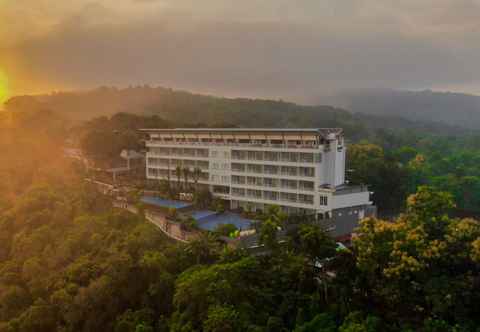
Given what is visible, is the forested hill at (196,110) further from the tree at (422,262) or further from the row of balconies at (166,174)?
the tree at (422,262)

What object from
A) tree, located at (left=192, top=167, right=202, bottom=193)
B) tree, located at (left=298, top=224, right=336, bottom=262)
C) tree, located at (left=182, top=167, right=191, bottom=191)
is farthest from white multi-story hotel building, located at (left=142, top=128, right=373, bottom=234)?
tree, located at (left=298, top=224, right=336, bottom=262)

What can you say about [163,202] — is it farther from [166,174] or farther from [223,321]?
[223,321]

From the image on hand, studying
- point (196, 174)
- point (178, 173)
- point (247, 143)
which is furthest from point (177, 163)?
point (247, 143)

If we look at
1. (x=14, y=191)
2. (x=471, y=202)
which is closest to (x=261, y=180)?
(x=471, y=202)

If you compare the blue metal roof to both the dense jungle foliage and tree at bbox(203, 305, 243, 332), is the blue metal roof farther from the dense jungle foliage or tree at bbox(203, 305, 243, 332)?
tree at bbox(203, 305, 243, 332)

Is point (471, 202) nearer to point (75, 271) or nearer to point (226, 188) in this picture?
point (226, 188)

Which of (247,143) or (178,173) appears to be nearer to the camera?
(247,143)

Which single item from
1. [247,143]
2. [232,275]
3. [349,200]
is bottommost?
[232,275]

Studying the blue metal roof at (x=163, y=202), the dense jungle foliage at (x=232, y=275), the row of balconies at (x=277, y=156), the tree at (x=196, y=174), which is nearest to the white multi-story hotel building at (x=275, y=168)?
the row of balconies at (x=277, y=156)
